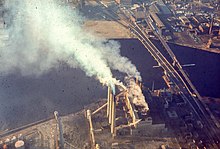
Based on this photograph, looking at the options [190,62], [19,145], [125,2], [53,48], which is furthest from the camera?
[125,2]

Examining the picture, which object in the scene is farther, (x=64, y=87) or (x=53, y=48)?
(x=53, y=48)

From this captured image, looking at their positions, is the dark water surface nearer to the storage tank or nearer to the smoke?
the smoke

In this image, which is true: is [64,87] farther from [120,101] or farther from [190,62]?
[190,62]

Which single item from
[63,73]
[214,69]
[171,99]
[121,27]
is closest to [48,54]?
[63,73]

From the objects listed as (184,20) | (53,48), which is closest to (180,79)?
(53,48)

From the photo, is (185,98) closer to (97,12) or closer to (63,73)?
(63,73)

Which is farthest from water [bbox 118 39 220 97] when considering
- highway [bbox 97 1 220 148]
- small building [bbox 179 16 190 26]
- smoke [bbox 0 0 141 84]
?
small building [bbox 179 16 190 26]

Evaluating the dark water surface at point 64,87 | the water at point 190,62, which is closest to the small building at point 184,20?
the water at point 190,62
